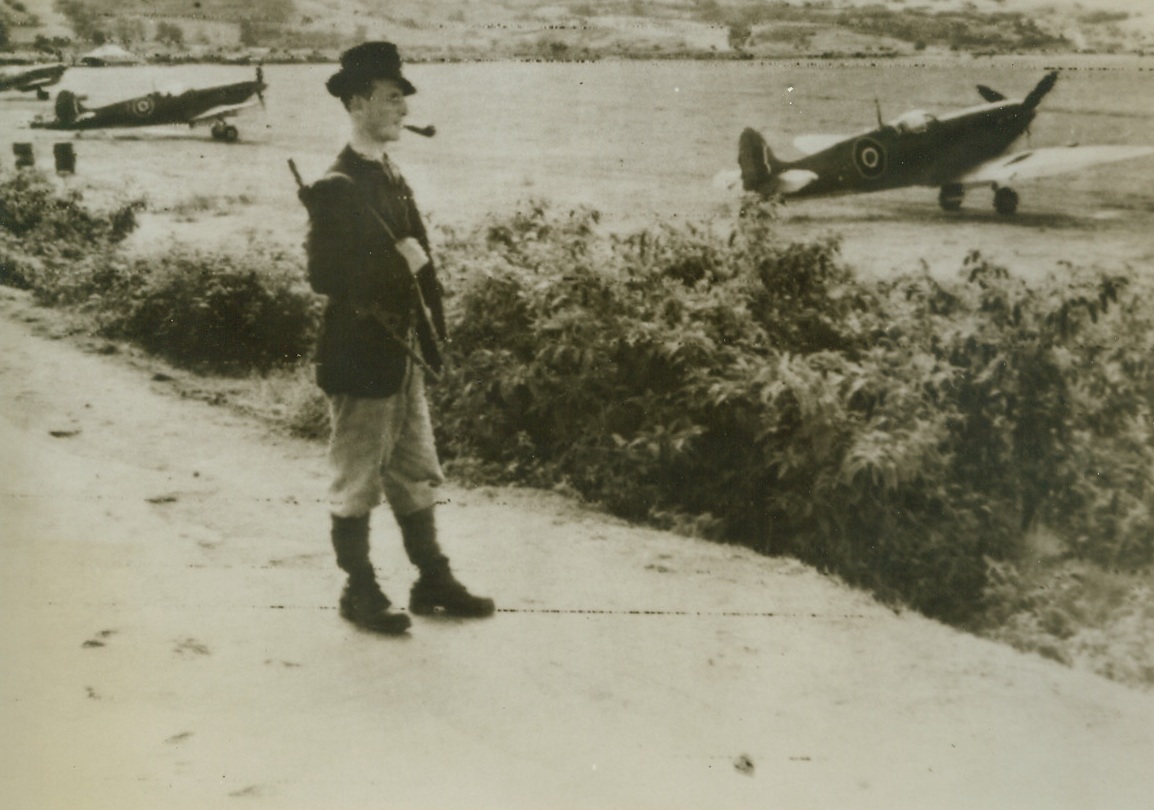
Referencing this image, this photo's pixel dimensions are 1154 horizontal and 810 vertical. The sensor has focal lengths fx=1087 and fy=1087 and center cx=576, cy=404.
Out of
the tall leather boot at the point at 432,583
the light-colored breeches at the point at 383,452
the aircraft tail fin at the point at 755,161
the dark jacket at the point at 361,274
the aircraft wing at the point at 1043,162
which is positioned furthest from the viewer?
the aircraft tail fin at the point at 755,161

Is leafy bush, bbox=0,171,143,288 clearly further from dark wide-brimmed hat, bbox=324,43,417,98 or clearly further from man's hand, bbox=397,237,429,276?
man's hand, bbox=397,237,429,276

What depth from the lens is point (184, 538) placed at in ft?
11.1

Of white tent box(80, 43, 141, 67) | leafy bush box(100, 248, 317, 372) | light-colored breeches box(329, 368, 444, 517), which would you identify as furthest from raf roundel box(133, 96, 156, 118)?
light-colored breeches box(329, 368, 444, 517)

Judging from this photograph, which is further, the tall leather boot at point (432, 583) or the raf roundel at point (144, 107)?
the raf roundel at point (144, 107)

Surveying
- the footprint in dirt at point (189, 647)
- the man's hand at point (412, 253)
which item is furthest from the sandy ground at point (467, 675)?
the man's hand at point (412, 253)

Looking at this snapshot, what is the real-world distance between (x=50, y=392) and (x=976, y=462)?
2.97 metres

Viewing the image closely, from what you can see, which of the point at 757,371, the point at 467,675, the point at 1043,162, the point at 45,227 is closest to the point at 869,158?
the point at 1043,162

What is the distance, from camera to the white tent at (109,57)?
3535 millimetres

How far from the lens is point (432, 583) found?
10.7ft

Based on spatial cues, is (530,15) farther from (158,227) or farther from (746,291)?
(158,227)

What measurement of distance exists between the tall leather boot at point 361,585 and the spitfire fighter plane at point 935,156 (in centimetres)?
166

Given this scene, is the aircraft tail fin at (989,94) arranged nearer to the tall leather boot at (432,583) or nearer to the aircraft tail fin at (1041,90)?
the aircraft tail fin at (1041,90)

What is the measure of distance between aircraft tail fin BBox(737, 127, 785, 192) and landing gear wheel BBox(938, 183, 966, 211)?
1.70ft

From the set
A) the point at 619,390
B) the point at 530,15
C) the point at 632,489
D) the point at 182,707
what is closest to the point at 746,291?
the point at 619,390
